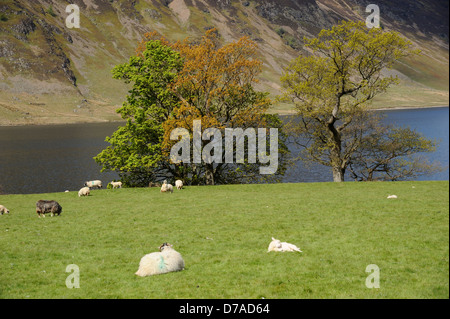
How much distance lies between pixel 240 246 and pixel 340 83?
35.5 metres

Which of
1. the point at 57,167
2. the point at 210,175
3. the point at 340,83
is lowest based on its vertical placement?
the point at 210,175

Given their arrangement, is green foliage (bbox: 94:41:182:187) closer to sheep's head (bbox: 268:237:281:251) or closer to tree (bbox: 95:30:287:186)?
tree (bbox: 95:30:287:186)

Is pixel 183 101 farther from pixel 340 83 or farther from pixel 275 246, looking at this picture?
pixel 275 246

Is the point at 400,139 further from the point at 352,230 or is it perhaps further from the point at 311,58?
the point at 352,230

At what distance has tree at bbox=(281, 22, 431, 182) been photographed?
151 feet

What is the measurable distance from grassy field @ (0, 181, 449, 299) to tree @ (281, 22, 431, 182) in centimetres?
1707

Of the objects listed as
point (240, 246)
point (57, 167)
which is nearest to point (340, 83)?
point (240, 246)

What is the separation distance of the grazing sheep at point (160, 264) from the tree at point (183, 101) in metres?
31.6

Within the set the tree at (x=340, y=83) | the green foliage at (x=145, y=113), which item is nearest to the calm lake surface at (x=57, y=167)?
the tree at (x=340, y=83)

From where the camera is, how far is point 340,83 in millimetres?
48969

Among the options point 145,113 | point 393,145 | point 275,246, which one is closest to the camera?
point 275,246

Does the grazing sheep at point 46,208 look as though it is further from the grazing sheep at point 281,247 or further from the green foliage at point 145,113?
the green foliage at point 145,113

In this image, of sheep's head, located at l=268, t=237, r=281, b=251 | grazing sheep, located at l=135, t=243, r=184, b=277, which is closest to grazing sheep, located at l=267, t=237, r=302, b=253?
sheep's head, located at l=268, t=237, r=281, b=251
